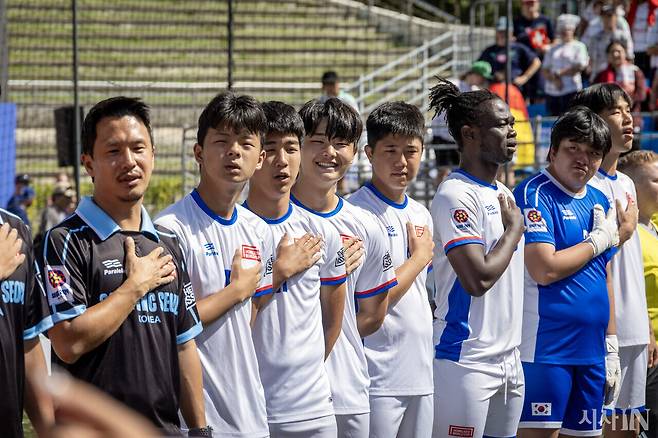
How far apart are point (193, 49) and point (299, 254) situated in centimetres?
1799

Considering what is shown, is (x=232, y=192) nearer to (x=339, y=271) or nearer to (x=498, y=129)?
(x=339, y=271)

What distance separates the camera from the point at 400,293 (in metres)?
4.86

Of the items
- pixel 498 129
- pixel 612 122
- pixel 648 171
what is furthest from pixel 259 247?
pixel 648 171

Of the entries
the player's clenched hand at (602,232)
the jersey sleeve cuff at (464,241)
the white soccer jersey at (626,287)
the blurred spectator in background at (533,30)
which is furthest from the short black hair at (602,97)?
the blurred spectator in background at (533,30)

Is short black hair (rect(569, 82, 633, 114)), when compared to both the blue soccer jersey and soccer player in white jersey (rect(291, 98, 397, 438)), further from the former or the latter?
soccer player in white jersey (rect(291, 98, 397, 438))

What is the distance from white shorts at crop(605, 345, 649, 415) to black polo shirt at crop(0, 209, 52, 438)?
3536 mm

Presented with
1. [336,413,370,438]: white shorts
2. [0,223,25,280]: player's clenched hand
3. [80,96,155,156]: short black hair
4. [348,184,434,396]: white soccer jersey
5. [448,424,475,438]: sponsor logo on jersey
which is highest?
[80,96,155,156]: short black hair

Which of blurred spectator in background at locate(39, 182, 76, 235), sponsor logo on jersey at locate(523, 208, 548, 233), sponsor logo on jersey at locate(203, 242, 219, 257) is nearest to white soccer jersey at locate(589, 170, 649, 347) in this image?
sponsor logo on jersey at locate(523, 208, 548, 233)

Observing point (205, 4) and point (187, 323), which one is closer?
point (187, 323)

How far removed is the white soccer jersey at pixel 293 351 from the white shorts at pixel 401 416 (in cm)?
47

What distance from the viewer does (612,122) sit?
19.5ft

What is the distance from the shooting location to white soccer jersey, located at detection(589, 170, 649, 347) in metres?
5.82

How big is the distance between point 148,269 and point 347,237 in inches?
54.4

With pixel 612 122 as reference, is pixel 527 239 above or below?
below
